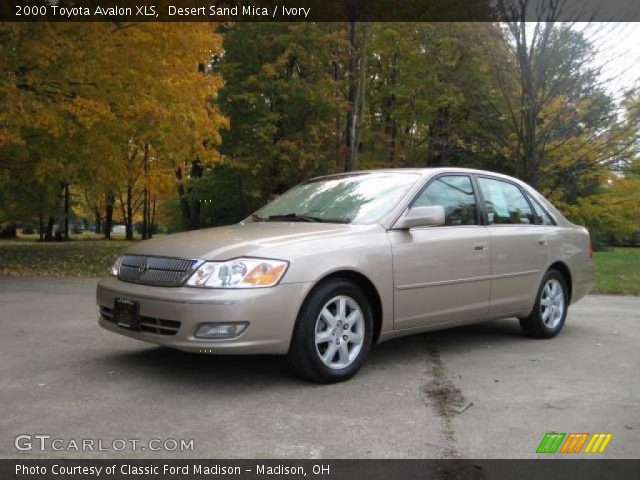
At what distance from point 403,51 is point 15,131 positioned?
1563 cm

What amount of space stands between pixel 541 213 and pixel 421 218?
2.32 meters

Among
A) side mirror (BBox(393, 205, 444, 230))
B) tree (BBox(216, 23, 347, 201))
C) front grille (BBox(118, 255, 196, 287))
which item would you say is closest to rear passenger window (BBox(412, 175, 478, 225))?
side mirror (BBox(393, 205, 444, 230))

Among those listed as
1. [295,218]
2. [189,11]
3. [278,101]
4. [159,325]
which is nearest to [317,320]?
[159,325]

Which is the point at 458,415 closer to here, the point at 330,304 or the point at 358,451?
the point at 358,451

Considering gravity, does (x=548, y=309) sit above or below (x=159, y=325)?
below

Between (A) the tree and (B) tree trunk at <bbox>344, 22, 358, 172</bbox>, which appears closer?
(B) tree trunk at <bbox>344, 22, 358, 172</bbox>

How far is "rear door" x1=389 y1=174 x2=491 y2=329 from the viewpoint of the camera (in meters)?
5.10

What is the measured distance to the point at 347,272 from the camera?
475cm

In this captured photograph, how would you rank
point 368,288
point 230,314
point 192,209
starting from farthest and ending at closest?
point 192,209
point 368,288
point 230,314

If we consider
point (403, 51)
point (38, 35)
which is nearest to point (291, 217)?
point (38, 35)

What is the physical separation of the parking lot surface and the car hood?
929 millimetres

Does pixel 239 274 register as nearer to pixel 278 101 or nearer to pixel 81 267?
pixel 81 267

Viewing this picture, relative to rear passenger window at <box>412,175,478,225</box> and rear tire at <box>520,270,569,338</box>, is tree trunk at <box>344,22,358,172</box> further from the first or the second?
rear passenger window at <box>412,175,478,225</box>

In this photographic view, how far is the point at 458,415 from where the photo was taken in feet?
13.0
